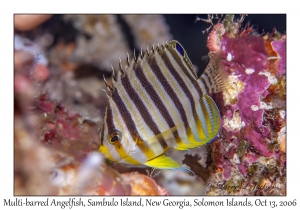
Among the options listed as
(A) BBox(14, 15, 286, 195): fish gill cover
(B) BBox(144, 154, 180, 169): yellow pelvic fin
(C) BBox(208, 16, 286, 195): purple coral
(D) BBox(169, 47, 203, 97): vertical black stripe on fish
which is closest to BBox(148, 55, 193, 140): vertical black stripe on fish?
(D) BBox(169, 47, 203, 97): vertical black stripe on fish

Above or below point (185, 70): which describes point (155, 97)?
below

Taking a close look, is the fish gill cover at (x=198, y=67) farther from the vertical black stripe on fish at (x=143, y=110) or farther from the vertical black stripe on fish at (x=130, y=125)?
the vertical black stripe on fish at (x=143, y=110)

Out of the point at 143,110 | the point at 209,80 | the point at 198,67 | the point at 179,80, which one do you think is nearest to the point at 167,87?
the point at 179,80

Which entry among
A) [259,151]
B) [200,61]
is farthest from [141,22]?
[259,151]

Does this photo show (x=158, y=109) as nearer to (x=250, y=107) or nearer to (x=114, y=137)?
(x=114, y=137)

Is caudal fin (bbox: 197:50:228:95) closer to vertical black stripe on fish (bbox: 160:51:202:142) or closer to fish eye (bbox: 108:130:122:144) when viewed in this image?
vertical black stripe on fish (bbox: 160:51:202:142)
